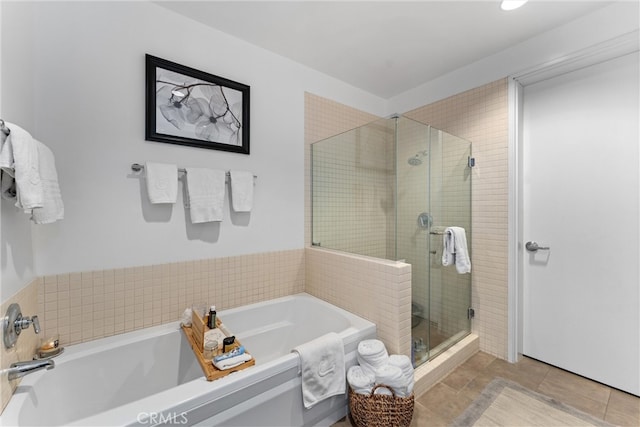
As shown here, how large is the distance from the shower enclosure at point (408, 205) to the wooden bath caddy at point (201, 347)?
3.66ft

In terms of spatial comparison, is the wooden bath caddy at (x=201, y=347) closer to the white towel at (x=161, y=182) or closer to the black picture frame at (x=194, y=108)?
the white towel at (x=161, y=182)

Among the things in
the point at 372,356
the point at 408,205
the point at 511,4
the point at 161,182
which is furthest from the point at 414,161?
the point at 161,182

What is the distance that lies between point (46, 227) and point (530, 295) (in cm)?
334

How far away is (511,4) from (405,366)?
2247 mm

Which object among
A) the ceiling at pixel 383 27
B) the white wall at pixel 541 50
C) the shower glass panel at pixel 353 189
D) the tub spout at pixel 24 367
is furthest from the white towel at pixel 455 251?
the tub spout at pixel 24 367

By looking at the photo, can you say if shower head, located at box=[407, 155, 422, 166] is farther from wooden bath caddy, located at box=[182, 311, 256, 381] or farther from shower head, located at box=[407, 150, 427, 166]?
wooden bath caddy, located at box=[182, 311, 256, 381]

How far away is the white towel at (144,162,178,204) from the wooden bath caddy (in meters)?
0.74

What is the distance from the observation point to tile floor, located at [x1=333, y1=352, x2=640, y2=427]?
1.62 m

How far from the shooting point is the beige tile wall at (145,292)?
1512 mm

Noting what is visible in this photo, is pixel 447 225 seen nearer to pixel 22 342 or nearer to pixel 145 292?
pixel 145 292

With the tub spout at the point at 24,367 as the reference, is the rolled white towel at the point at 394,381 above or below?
below

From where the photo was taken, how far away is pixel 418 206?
2.05 meters

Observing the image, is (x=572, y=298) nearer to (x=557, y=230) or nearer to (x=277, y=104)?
(x=557, y=230)

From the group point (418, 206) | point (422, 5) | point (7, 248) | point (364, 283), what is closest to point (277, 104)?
point (422, 5)
